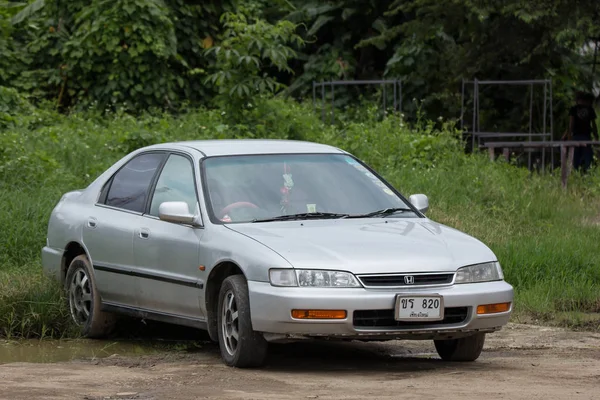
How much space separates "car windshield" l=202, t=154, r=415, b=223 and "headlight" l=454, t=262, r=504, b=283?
1019 millimetres

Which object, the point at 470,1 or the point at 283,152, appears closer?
the point at 283,152

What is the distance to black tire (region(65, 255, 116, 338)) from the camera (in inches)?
345

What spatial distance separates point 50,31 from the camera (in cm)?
2194

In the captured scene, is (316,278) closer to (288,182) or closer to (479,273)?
(479,273)

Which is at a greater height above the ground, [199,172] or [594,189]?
[199,172]

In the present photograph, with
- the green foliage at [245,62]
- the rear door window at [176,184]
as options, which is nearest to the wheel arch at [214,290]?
the rear door window at [176,184]

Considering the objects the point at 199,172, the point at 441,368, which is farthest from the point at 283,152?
the point at 441,368

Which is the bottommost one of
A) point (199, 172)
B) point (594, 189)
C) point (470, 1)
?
point (594, 189)

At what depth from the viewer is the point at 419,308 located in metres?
6.87

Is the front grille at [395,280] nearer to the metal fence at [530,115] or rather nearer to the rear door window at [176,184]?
the rear door window at [176,184]

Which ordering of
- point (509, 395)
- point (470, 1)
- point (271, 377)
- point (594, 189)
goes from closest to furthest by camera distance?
point (509, 395)
point (271, 377)
point (594, 189)
point (470, 1)

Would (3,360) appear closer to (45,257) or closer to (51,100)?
(45,257)

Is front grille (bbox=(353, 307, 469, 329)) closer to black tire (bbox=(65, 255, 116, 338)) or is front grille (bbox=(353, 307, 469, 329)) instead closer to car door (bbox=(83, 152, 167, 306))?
car door (bbox=(83, 152, 167, 306))

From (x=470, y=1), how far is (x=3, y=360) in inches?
457
